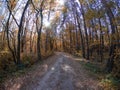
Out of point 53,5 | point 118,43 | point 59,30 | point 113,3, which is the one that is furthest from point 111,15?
point 59,30

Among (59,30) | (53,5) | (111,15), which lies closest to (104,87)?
(111,15)

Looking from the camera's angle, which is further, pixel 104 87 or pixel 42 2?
pixel 42 2

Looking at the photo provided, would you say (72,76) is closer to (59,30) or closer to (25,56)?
(25,56)

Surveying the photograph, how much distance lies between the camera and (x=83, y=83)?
46.6 feet

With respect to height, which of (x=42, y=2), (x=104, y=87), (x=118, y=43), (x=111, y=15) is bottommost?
(x=104, y=87)

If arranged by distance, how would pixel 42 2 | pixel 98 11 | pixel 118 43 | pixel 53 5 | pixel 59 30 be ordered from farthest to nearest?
pixel 59 30 < pixel 53 5 < pixel 42 2 < pixel 98 11 < pixel 118 43

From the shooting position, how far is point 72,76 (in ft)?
53.3

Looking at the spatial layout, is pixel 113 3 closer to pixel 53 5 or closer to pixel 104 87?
pixel 104 87

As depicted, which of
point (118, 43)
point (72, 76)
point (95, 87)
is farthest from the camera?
point (118, 43)

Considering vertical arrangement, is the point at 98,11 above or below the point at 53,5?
below

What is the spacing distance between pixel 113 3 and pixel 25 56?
45.1 ft

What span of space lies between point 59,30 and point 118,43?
143 feet

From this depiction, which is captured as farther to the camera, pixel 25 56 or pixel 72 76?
pixel 25 56

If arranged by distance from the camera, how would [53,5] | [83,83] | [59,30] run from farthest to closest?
[59,30] < [53,5] < [83,83]
